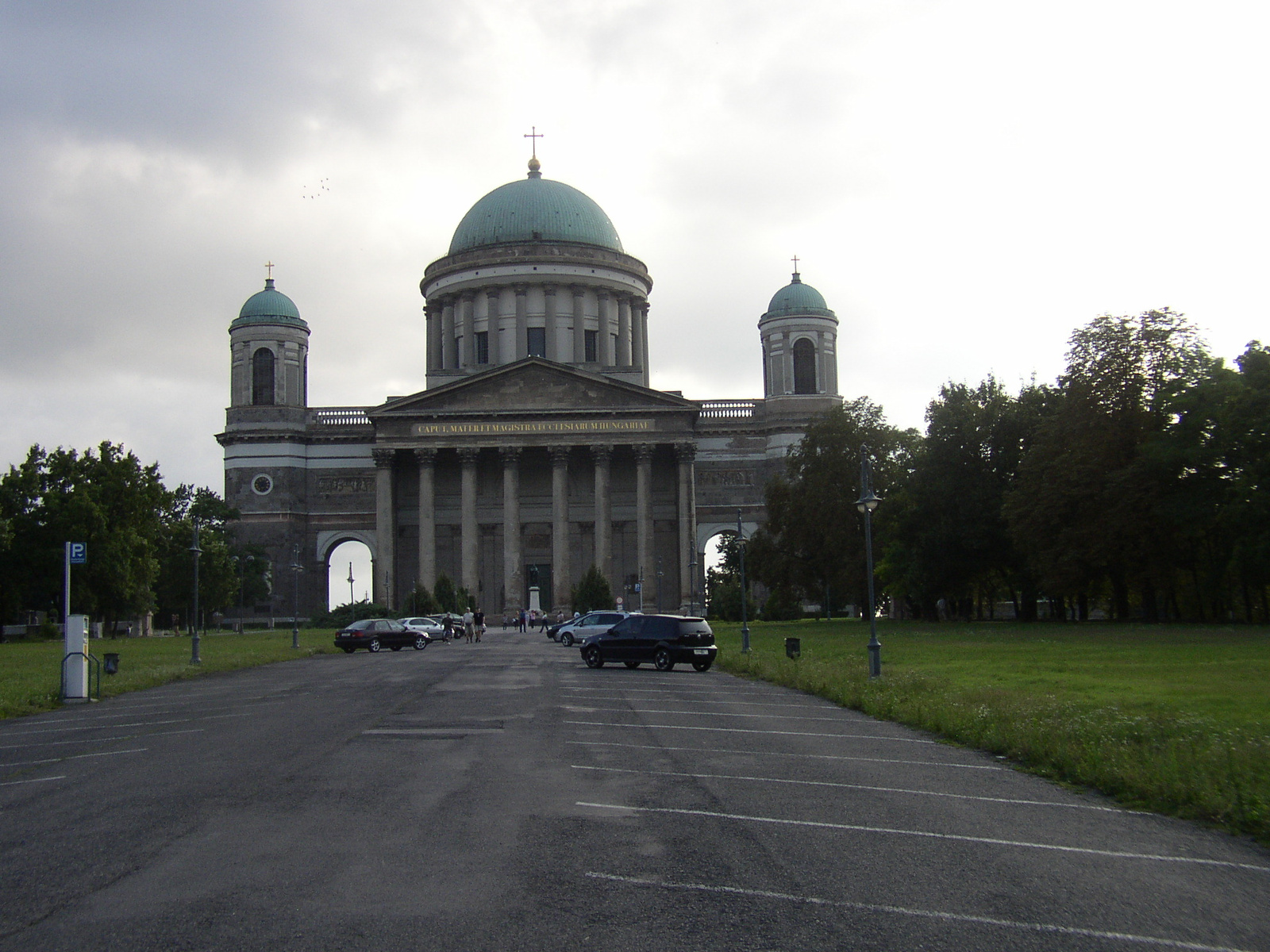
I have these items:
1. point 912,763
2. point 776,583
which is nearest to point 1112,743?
point 912,763

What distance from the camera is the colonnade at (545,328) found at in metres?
101

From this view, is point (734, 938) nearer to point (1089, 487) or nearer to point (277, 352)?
point (1089, 487)

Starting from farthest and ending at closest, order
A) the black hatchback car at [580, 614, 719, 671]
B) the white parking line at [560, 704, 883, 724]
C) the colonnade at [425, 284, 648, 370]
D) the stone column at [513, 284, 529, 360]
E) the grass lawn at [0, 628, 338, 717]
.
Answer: the colonnade at [425, 284, 648, 370] < the stone column at [513, 284, 529, 360] < the black hatchback car at [580, 614, 719, 671] < the grass lawn at [0, 628, 338, 717] < the white parking line at [560, 704, 883, 724]

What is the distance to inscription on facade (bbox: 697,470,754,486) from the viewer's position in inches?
3824

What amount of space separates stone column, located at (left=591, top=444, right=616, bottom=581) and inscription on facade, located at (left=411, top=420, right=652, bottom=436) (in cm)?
152

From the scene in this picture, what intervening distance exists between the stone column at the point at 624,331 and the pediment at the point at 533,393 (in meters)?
13.5

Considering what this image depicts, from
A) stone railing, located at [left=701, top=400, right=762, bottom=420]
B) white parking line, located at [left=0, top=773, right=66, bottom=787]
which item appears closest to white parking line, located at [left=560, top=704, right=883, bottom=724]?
white parking line, located at [left=0, top=773, right=66, bottom=787]

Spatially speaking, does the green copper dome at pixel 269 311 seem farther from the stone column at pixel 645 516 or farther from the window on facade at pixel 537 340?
the stone column at pixel 645 516

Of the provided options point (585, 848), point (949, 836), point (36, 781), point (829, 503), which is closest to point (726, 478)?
point (829, 503)

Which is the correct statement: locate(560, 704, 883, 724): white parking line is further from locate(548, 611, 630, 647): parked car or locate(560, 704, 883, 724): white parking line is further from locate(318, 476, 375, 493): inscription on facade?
locate(318, 476, 375, 493): inscription on facade

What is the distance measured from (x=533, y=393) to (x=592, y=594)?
717 inches

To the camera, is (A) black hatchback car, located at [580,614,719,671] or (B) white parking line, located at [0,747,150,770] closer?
(B) white parking line, located at [0,747,150,770]

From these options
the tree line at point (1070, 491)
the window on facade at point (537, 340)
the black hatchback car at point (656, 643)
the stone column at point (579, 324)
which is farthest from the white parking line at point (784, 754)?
the window on facade at point (537, 340)

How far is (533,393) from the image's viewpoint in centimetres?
9038
